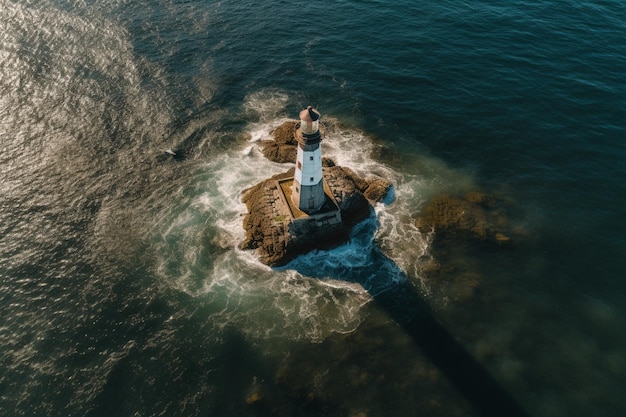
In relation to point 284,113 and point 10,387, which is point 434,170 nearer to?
point 284,113

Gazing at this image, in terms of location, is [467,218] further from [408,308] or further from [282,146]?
[282,146]

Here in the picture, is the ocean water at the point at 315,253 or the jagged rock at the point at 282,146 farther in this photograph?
the jagged rock at the point at 282,146

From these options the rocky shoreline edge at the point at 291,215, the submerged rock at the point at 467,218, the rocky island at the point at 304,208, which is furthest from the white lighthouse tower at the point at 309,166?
the submerged rock at the point at 467,218

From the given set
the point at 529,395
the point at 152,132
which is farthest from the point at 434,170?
the point at 152,132

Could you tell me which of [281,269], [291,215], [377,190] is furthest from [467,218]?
[281,269]

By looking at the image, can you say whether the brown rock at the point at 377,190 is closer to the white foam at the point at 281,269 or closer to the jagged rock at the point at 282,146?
the white foam at the point at 281,269

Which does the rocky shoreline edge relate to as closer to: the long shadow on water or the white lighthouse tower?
the long shadow on water
